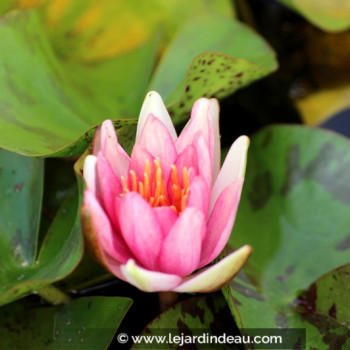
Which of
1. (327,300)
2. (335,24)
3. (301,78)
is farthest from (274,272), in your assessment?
(301,78)

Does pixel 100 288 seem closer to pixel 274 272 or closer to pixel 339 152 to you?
pixel 274 272

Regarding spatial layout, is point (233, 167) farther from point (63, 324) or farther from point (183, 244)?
point (63, 324)

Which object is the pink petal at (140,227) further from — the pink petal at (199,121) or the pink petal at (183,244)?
the pink petal at (199,121)

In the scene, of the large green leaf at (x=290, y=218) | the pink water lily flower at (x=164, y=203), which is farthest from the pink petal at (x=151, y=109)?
the large green leaf at (x=290, y=218)

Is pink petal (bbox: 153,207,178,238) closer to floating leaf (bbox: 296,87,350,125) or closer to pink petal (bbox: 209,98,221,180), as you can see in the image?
pink petal (bbox: 209,98,221,180)

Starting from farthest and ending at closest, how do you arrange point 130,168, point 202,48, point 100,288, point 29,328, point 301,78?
1. point 301,78
2. point 202,48
3. point 100,288
4. point 29,328
5. point 130,168

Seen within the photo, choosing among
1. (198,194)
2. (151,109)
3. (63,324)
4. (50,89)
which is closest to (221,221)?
(198,194)
